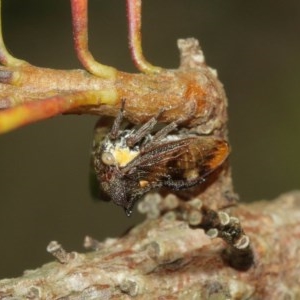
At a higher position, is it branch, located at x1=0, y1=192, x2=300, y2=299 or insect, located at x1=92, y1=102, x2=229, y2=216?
insect, located at x1=92, y1=102, x2=229, y2=216

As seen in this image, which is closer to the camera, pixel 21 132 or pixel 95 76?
pixel 95 76

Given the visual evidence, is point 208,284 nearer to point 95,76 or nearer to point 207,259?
point 207,259

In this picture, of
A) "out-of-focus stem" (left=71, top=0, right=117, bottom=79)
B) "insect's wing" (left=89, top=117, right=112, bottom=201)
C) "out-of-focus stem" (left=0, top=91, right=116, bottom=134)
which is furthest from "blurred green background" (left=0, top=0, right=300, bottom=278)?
"out-of-focus stem" (left=0, top=91, right=116, bottom=134)

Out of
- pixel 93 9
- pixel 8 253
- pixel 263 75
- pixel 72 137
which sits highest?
pixel 93 9

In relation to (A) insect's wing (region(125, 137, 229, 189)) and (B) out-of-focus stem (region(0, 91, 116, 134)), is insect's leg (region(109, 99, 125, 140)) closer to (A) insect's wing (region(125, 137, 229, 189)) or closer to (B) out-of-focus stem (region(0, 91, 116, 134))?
(A) insect's wing (region(125, 137, 229, 189))

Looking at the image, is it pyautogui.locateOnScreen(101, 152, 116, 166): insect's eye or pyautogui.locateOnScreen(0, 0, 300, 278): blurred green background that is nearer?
pyautogui.locateOnScreen(101, 152, 116, 166): insect's eye

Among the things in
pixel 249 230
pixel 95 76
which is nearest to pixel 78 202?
pixel 249 230
